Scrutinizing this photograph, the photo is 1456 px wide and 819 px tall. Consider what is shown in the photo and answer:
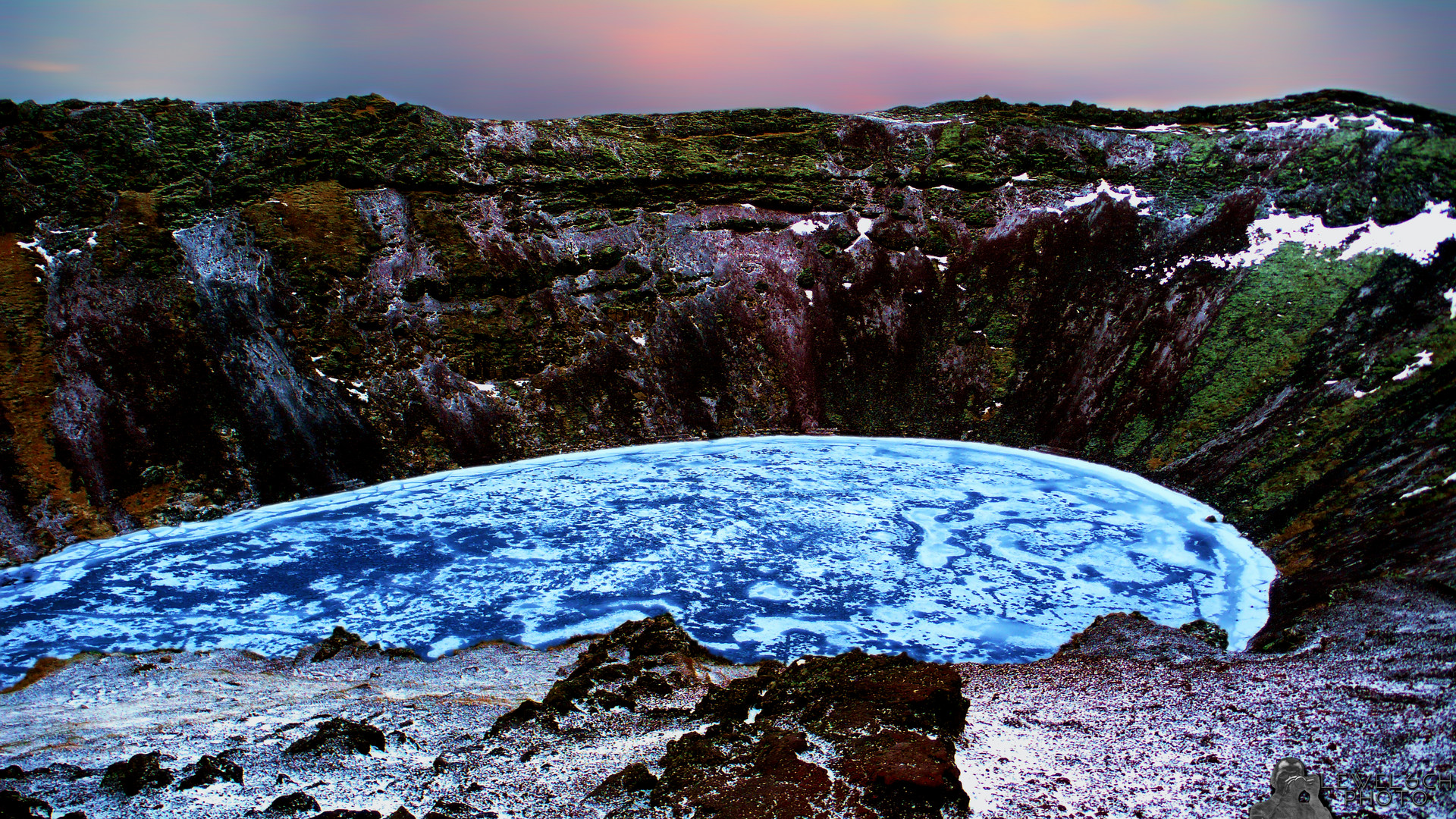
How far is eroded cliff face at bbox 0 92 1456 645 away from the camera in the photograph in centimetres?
2569

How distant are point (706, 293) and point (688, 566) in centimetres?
1800

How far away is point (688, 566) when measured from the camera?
2172 cm

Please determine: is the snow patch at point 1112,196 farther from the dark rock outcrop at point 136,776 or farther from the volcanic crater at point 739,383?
the dark rock outcrop at point 136,776

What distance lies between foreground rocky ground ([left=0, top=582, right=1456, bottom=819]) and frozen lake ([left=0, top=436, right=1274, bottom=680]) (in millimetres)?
3178

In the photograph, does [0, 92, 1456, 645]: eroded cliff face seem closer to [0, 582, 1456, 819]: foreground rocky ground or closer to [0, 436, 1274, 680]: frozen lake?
[0, 436, 1274, 680]: frozen lake

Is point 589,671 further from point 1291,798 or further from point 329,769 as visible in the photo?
point 1291,798

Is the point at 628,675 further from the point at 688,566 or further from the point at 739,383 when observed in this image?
the point at 739,383

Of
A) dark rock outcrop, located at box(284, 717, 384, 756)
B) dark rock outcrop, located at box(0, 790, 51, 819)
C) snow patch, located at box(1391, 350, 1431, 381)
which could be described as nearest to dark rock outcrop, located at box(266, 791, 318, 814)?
dark rock outcrop, located at box(284, 717, 384, 756)

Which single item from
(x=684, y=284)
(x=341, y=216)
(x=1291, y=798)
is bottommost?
(x=1291, y=798)

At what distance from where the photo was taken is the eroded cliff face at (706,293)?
84.3ft

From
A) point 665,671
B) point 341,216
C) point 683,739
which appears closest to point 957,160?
point 341,216

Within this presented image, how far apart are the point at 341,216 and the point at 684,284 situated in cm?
1533

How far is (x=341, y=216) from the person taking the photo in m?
33.8

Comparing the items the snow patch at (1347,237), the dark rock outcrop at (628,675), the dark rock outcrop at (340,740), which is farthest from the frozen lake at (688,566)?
the snow patch at (1347,237)
